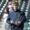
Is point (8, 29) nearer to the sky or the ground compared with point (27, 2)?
nearer to the ground

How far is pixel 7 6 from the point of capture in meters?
0.86

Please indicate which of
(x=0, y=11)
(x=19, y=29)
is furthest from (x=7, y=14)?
(x=19, y=29)

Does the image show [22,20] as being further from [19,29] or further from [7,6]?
[7,6]

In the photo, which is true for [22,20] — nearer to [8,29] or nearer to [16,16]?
[16,16]

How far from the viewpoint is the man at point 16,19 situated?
2.69ft

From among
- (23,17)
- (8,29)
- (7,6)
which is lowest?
(8,29)

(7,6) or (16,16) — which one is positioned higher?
(7,6)

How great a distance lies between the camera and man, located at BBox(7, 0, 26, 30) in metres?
0.82

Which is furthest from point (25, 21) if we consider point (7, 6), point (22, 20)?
point (7, 6)

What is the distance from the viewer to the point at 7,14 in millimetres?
856

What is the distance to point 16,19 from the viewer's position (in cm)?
83

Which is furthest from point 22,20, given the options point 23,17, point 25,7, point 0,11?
point 0,11

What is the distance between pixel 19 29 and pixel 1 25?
0.63 ft

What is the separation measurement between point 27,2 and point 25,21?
0.19 m
